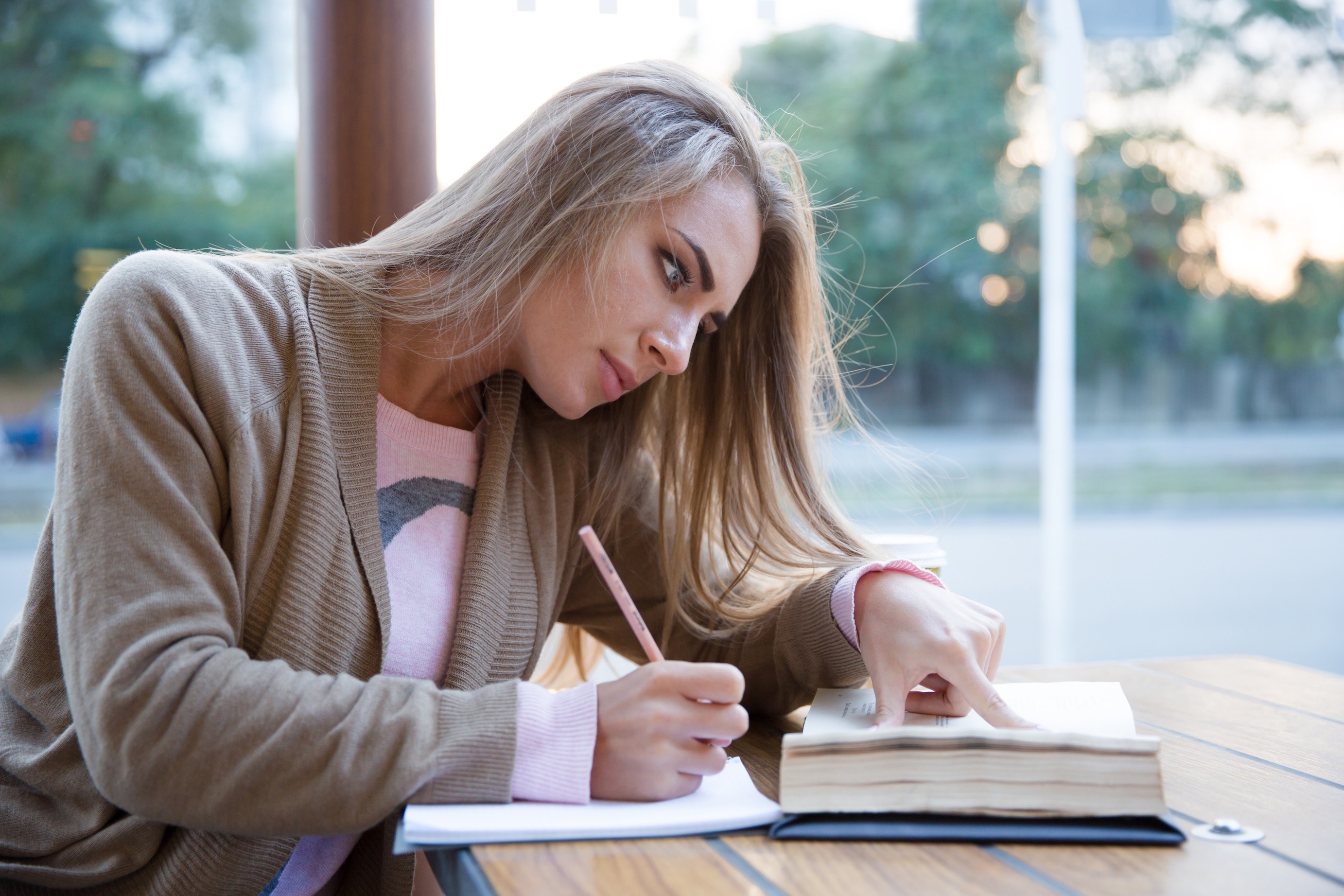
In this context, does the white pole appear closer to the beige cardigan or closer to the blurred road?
the blurred road

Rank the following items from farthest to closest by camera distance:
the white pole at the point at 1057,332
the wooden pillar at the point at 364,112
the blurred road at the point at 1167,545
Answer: the blurred road at the point at 1167,545, the white pole at the point at 1057,332, the wooden pillar at the point at 364,112

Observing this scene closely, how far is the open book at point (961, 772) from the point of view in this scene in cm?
77

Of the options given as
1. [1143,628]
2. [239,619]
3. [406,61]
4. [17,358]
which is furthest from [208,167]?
[239,619]

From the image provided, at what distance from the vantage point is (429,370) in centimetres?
122

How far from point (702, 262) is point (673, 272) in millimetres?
32

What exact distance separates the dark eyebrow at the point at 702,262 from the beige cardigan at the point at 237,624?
29 centimetres

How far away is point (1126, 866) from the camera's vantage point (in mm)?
718

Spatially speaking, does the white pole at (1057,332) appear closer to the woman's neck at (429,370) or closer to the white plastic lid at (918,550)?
the white plastic lid at (918,550)

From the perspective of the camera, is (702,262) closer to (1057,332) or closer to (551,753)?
(551,753)

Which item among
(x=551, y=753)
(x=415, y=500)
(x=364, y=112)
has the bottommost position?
(x=551, y=753)

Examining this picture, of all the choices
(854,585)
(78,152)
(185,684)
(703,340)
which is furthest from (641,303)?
(78,152)

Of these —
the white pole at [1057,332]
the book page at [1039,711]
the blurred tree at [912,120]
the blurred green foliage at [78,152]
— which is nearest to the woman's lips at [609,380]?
the book page at [1039,711]

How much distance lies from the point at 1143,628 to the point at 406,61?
450 cm

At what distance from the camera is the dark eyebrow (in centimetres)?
113
